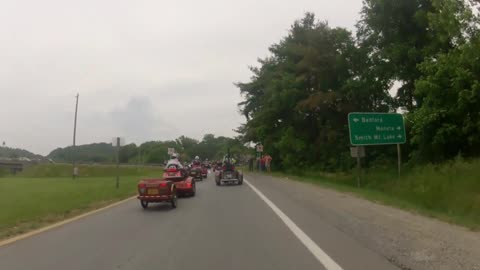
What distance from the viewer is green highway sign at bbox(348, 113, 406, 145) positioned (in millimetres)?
27516

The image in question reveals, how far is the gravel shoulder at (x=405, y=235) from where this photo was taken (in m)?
7.71

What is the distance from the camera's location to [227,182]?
3303 centimetres

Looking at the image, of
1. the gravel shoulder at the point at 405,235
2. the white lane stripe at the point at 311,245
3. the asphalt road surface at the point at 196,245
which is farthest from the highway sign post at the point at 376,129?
the white lane stripe at the point at 311,245

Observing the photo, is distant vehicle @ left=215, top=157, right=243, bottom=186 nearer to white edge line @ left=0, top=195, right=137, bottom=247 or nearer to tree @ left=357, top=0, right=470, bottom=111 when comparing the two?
tree @ left=357, top=0, right=470, bottom=111

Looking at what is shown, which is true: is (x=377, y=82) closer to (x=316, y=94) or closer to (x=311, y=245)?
(x=316, y=94)

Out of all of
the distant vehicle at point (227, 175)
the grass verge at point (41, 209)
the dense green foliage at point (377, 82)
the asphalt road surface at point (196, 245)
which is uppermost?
the dense green foliage at point (377, 82)

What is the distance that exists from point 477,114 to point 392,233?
18.5m

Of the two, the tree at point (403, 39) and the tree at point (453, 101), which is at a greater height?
the tree at point (403, 39)

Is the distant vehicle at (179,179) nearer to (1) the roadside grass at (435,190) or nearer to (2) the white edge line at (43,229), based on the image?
(2) the white edge line at (43,229)

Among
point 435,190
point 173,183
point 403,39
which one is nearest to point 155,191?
point 173,183

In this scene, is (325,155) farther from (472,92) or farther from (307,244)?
(307,244)

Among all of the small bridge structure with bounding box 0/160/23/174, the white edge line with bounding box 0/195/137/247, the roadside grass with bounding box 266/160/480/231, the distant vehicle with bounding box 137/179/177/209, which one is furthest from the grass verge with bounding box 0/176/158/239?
the small bridge structure with bounding box 0/160/23/174

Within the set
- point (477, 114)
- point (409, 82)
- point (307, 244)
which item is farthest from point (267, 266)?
point (409, 82)

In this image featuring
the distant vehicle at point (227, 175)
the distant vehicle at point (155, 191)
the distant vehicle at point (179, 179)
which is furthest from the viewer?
the distant vehicle at point (227, 175)
